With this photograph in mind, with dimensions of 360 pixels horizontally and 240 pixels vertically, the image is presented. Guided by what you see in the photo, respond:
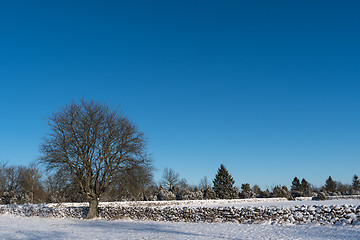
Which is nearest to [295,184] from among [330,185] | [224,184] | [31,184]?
[330,185]

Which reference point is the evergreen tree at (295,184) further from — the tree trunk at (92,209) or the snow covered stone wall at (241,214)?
the tree trunk at (92,209)

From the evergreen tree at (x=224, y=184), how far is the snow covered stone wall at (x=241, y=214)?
36089 mm

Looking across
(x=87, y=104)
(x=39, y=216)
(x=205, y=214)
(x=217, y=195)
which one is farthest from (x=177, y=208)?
(x=217, y=195)

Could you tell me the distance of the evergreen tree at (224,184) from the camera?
55.2 metres

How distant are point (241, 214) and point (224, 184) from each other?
131 feet

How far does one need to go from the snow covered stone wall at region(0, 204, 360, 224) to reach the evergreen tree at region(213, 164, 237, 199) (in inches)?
1421

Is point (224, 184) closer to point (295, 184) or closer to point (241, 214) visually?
point (295, 184)

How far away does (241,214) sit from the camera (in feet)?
54.8

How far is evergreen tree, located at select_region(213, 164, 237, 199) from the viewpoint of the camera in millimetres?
55188

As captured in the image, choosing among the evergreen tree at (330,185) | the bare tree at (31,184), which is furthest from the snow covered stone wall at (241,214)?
the evergreen tree at (330,185)

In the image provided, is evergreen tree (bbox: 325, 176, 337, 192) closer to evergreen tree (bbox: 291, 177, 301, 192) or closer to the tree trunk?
evergreen tree (bbox: 291, 177, 301, 192)

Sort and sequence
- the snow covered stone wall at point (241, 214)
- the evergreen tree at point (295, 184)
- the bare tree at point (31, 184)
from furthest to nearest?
the evergreen tree at point (295, 184) → the bare tree at point (31, 184) → the snow covered stone wall at point (241, 214)

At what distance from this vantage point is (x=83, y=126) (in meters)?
22.9

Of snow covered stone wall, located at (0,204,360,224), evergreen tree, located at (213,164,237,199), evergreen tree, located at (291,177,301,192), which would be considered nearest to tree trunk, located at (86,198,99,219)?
snow covered stone wall, located at (0,204,360,224)
